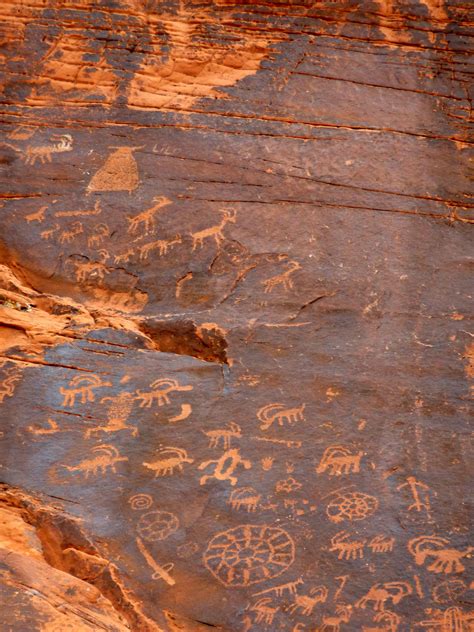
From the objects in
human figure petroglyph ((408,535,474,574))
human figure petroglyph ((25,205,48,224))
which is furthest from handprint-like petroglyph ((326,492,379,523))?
human figure petroglyph ((25,205,48,224))

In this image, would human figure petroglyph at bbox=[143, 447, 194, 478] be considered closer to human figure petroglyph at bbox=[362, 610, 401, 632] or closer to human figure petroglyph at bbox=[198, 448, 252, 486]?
human figure petroglyph at bbox=[198, 448, 252, 486]

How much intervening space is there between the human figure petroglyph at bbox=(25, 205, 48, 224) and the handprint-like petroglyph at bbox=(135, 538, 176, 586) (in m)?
2.77

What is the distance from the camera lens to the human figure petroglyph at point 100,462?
463cm

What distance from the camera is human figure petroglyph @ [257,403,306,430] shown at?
4.75 m

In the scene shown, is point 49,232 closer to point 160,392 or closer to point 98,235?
point 98,235

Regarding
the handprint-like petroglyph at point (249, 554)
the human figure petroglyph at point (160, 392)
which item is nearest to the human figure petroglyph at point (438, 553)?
the handprint-like petroglyph at point (249, 554)

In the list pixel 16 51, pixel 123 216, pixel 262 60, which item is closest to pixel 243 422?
pixel 123 216

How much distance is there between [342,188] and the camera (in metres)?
5.48

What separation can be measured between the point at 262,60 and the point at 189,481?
3.73 meters

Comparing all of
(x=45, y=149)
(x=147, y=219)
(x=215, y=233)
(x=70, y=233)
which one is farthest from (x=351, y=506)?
(x=45, y=149)

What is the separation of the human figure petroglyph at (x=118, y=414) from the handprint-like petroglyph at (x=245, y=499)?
2.73 ft

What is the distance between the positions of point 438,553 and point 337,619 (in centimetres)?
79

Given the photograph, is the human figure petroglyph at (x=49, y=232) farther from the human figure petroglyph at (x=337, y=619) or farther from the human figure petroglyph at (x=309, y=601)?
the human figure petroglyph at (x=337, y=619)

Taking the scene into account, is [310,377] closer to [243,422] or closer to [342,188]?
[243,422]
